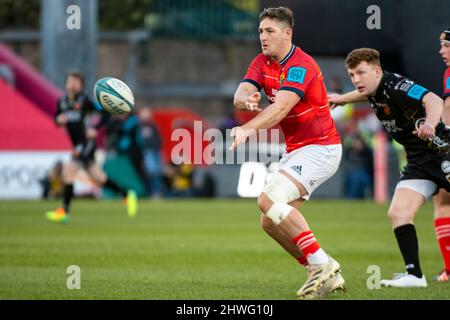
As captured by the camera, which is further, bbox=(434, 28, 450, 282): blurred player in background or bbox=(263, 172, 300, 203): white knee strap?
bbox=(434, 28, 450, 282): blurred player in background

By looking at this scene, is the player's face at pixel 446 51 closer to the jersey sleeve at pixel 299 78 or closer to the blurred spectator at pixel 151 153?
the jersey sleeve at pixel 299 78

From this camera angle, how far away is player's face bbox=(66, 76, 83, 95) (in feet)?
60.0

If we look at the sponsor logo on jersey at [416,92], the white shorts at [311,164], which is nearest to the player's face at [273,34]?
the white shorts at [311,164]

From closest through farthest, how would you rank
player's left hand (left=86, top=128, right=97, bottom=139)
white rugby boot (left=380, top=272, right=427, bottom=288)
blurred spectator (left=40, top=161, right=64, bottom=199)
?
white rugby boot (left=380, top=272, right=427, bottom=288)
player's left hand (left=86, top=128, right=97, bottom=139)
blurred spectator (left=40, top=161, right=64, bottom=199)

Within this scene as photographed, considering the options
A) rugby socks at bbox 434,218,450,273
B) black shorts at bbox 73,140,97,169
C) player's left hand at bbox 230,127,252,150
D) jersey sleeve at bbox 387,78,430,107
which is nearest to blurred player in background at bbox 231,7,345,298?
player's left hand at bbox 230,127,252,150

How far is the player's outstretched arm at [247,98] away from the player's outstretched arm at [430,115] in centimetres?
144

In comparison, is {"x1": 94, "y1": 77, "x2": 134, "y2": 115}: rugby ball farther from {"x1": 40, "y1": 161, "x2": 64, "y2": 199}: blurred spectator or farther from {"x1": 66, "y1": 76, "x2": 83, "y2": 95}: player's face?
{"x1": 40, "y1": 161, "x2": 64, "y2": 199}: blurred spectator

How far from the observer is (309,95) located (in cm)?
959

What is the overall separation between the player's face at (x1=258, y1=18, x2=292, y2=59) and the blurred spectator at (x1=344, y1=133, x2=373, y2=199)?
692 inches

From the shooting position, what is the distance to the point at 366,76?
32.4 ft

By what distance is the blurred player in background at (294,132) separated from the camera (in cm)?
927

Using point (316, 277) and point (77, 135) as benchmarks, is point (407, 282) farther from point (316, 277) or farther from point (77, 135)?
point (77, 135)

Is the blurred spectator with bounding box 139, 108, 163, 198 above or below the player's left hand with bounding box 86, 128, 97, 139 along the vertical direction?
below
